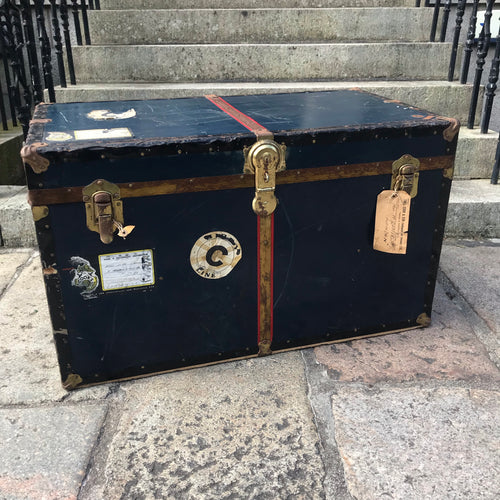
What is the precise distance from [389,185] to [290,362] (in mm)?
694

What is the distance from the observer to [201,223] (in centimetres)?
158

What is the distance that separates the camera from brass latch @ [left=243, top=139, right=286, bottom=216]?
4.93ft

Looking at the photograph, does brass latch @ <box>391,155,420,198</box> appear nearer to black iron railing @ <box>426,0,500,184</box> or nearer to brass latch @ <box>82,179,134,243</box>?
brass latch @ <box>82,179,134,243</box>

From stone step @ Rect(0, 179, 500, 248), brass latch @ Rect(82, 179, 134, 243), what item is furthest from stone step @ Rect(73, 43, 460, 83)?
brass latch @ Rect(82, 179, 134, 243)

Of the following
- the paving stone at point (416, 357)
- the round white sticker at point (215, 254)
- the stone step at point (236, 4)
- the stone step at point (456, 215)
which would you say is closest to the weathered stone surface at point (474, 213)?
the stone step at point (456, 215)

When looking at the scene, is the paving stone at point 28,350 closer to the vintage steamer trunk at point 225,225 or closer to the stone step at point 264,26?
the vintage steamer trunk at point 225,225

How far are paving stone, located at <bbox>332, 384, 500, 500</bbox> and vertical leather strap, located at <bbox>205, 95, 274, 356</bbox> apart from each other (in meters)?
0.32

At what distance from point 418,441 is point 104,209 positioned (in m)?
1.09

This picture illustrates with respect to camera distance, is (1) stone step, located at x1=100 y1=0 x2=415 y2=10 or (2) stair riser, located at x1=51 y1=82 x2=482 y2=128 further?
(1) stone step, located at x1=100 y1=0 x2=415 y2=10

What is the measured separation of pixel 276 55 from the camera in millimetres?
3279

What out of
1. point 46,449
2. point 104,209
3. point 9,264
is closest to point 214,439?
point 46,449

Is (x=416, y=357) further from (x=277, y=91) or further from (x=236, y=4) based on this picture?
(x=236, y=4)

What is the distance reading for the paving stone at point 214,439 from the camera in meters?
1.30

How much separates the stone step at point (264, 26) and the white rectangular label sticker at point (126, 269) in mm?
2426
